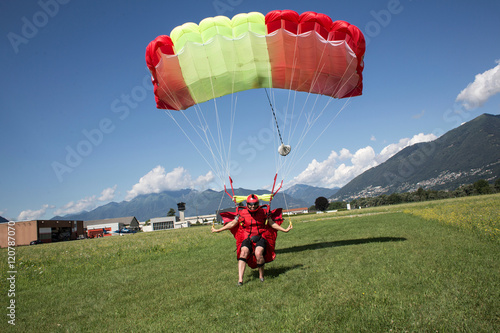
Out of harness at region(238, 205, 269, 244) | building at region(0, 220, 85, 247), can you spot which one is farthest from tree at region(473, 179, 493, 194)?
building at region(0, 220, 85, 247)

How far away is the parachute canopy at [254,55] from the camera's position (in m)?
9.31

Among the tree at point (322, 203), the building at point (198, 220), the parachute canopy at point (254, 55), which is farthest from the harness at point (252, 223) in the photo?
the building at point (198, 220)

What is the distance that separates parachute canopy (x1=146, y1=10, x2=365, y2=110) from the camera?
367 inches

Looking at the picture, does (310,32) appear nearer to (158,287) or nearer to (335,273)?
(335,273)

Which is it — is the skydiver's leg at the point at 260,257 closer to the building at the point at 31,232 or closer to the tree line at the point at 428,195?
the building at the point at 31,232

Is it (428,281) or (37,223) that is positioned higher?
(37,223)

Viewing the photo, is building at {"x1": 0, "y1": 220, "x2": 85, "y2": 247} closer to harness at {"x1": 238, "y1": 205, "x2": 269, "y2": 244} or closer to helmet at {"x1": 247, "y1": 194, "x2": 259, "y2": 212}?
harness at {"x1": 238, "y1": 205, "x2": 269, "y2": 244}

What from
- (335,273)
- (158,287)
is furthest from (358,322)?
(158,287)

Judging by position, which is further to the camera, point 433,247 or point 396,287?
point 433,247

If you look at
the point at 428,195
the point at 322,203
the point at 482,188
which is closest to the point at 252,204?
the point at 322,203

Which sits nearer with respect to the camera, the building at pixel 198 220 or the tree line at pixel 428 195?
the tree line at pixel 428 195

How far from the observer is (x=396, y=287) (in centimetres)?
499

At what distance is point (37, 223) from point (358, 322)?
60.9 metres

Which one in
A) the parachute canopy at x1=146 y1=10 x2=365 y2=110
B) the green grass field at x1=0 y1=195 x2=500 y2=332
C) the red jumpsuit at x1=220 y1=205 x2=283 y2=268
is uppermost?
the parachute canopy at x1=146 y1=10 x2=365 y2=110
